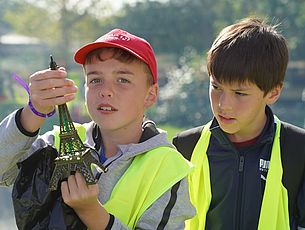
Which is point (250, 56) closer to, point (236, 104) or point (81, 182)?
point (236, 104)

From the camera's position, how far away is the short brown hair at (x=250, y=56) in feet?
7.17

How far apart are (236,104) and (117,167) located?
548mm

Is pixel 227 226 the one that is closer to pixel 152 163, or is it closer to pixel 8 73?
pixel 152 163

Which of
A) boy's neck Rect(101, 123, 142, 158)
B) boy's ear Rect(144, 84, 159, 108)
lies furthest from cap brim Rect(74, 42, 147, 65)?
boy's neck Rect(101, 123, 142, 158)

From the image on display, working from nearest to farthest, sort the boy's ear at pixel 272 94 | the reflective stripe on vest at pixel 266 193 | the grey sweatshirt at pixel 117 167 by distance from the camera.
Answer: the grey sweatshirt at pixel 117 167 → the reflective stripe on vest at pixel 266 193 → the boy's ear at pixel 272 94

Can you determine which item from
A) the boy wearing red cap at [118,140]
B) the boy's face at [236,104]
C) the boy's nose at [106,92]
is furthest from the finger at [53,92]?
the boy's face at [236,104]

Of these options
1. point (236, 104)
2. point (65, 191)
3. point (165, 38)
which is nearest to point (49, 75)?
point (65, 191)

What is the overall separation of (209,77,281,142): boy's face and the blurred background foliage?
12.3 meters

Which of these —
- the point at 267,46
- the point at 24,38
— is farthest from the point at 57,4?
the point at 267,46

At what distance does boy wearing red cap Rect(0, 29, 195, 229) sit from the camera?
65.7 inches

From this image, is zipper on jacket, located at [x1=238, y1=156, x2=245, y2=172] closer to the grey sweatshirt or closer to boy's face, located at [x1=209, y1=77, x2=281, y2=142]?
boy's face, located at [x1=209, y1=77, x2=281, y2=142]

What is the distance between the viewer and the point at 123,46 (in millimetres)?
1794

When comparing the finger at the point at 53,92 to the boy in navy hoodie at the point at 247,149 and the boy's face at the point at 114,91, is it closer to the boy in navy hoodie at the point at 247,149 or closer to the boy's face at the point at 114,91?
the boy's face at the point at 114,91

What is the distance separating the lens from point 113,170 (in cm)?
179
